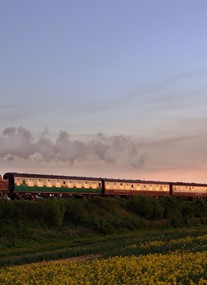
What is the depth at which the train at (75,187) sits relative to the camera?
5309 centimetres

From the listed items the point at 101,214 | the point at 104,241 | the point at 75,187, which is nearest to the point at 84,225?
the point at 101,214

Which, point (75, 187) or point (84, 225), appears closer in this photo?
point (84, 225)

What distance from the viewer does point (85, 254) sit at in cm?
3111

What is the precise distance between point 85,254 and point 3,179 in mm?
23759

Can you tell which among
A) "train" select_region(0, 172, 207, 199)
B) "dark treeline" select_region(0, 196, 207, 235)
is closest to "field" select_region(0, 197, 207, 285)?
"dark treeline" select_region(0, 196, 207, 235)

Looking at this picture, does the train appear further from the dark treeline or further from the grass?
the grass

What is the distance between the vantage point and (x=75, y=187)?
5950cm

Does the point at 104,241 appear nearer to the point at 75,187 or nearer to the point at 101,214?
the point at 101,214

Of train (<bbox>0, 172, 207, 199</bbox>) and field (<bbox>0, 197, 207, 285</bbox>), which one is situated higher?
train (<bbox>0, 172, 207, 199</bbox>)

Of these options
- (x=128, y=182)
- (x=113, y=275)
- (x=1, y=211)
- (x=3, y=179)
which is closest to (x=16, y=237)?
(x=1, y=211)

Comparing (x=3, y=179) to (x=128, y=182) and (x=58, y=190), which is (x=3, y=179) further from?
(x=128, y=182)

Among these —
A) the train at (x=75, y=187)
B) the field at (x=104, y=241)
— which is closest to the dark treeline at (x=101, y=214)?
the field at (x=104, y=241)

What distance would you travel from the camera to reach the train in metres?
53.1

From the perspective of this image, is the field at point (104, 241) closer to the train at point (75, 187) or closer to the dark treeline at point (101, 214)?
the dark treeline at point (101, 214)
